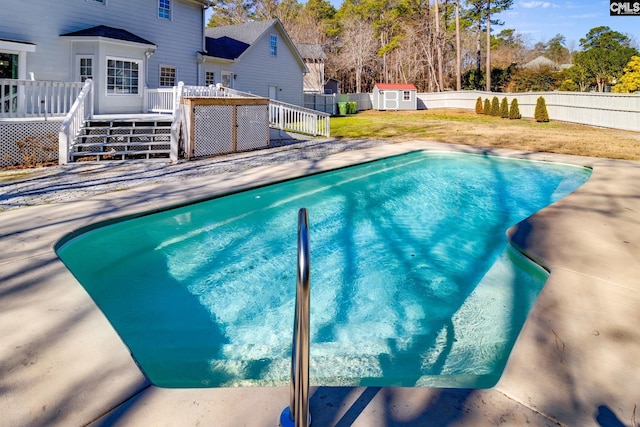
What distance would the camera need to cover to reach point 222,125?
11.5 m

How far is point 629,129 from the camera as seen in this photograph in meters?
18.7

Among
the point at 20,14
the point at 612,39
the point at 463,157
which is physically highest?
the point at 612,39

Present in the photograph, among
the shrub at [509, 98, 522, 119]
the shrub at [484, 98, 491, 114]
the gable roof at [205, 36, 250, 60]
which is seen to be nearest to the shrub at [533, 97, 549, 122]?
the shrub at [509, 98, 522, 119]

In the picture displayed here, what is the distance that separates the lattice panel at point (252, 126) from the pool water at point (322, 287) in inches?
182

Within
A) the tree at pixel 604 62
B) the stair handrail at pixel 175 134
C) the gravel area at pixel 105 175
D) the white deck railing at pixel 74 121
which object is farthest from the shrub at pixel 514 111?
the white deck railing at pixel 74 121

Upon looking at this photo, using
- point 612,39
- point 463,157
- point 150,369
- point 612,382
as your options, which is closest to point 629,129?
point 463,157

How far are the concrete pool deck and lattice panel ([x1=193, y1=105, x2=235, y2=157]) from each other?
670 centimetres

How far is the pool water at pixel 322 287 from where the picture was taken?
10.1 feet

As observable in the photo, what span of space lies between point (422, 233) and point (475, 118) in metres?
21.7

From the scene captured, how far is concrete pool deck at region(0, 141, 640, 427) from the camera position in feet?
6.69

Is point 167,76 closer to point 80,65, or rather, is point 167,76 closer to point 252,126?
point 80,65

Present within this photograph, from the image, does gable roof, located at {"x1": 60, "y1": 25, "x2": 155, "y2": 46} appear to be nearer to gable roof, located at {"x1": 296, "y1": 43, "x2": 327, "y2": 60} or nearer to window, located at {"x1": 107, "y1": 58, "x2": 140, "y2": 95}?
window, located at {"x1": 107, "y1": 58, "x2": 140, "y2": 95}

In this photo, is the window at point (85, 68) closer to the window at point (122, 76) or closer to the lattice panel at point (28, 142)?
the window at point (122, 76)

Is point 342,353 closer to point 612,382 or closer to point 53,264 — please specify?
point 612,382
